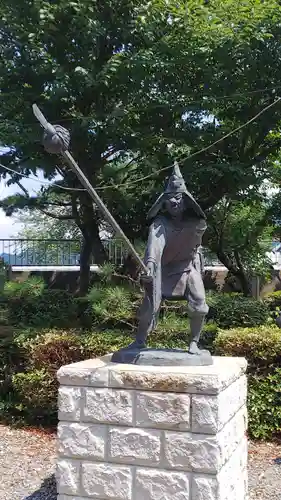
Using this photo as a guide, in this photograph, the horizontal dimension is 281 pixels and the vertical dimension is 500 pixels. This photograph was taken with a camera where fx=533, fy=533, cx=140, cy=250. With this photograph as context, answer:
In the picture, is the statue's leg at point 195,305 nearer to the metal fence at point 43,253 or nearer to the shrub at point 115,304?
the shrub at point 115,304

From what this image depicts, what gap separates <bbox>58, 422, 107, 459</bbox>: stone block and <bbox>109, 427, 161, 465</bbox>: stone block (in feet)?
0.27

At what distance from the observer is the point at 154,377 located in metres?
3.54

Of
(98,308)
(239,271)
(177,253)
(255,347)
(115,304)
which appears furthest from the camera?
(239,271)

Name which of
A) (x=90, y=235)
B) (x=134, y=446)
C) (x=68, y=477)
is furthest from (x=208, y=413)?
(x=90, y=235)

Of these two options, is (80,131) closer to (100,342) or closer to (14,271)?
(100,342)

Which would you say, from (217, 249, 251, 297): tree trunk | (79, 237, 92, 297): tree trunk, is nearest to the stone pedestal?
(79, 237, 92, 297): tree trunk

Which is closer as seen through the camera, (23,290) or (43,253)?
(23,290)

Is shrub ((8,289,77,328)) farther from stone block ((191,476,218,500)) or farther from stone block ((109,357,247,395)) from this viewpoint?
stone block ((191,476,218,500))

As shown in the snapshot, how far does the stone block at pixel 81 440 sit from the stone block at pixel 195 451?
0.47 meters

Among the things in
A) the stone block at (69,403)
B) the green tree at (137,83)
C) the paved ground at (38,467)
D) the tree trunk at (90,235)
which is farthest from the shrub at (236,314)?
the stone block at (69,403)

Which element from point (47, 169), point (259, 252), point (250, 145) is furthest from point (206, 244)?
point (47, 169)

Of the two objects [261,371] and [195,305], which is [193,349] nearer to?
[195,305]

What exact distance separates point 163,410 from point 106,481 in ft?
2.11

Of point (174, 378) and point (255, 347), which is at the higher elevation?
point (174, 378)
